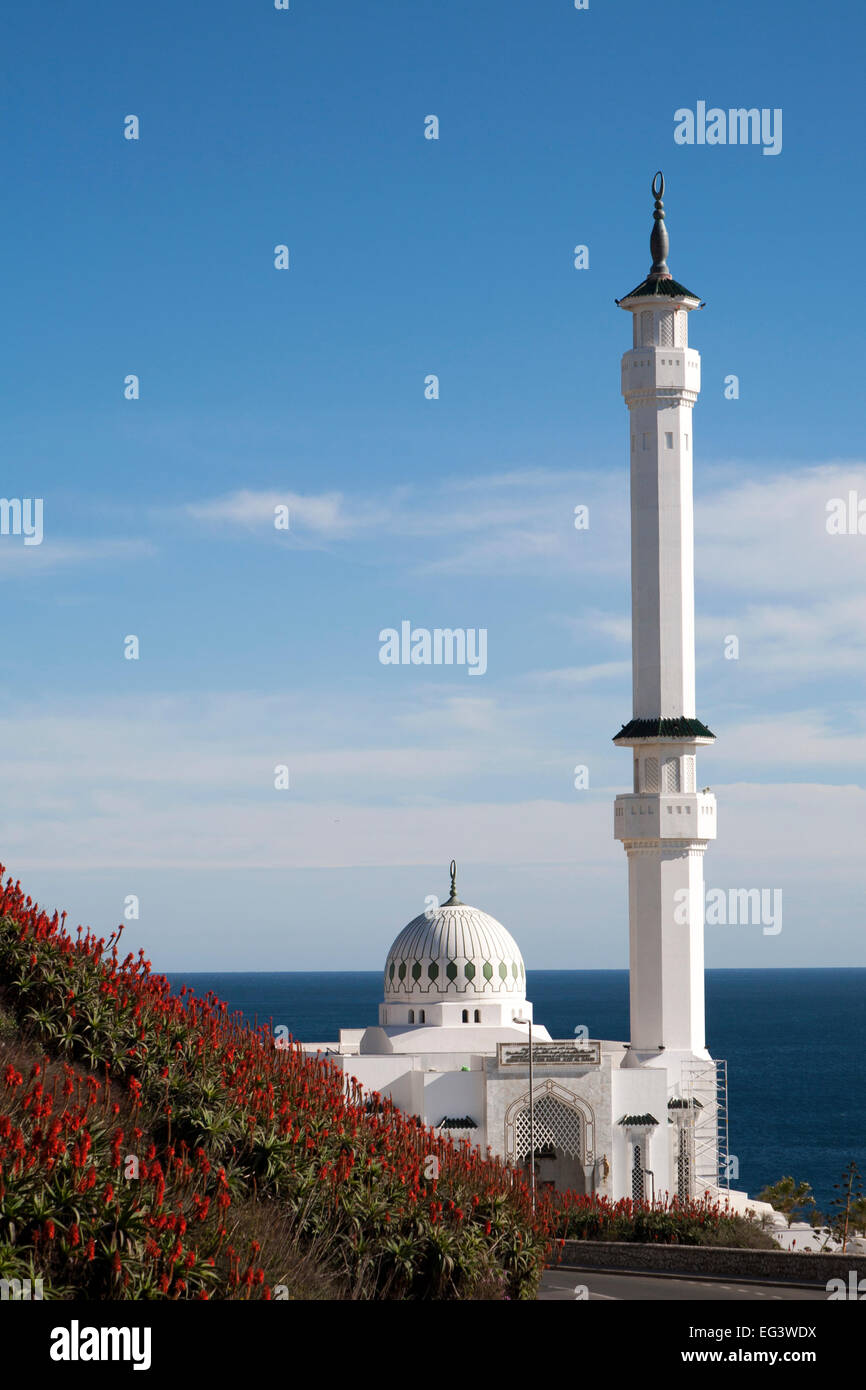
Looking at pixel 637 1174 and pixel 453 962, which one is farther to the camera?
pixel 453 962

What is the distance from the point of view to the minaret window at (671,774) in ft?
150

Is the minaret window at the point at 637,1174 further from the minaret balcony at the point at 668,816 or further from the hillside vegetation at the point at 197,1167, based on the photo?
the hillside vegetation at the point at 197,1167

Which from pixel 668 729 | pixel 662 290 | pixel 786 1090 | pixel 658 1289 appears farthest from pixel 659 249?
pixel 786 1090

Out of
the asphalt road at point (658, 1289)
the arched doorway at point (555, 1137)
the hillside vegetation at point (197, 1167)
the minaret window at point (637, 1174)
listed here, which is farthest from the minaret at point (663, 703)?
the hillside vegetation at point (197, 1167)

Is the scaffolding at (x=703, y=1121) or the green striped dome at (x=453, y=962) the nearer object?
the scaffolding at (x=703, y=1121)

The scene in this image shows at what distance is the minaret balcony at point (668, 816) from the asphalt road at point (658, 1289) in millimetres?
18679

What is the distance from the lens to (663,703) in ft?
152

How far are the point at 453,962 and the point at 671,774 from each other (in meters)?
8.86

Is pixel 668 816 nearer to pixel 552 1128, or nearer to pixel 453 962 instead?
pixel 453 962

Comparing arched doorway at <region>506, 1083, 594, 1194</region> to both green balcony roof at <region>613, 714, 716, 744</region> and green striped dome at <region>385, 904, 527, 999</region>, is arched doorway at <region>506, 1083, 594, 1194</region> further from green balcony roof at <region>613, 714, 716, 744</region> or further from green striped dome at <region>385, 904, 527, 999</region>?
green balcony roof at <region>613, 714, 716, 744</region>

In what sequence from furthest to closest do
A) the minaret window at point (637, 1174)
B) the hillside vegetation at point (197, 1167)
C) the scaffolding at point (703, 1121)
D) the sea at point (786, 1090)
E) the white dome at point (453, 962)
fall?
the sea at point (786, 1090) → the white dome at point (453, 962) → the scaffolding at point (703, 1121) → the minaret window at point (637, 1174) → the hillside vegetation at point (197, 1167)

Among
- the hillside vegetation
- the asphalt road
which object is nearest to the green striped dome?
the asphalt road
